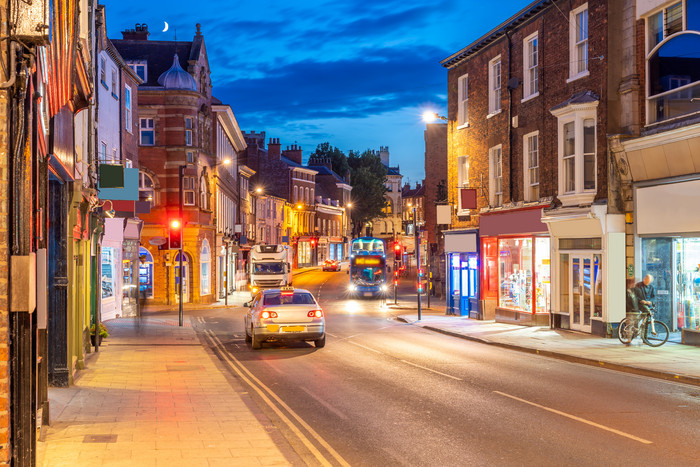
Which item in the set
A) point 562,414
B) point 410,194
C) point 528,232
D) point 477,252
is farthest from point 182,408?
point 410,194

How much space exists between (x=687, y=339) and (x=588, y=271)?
14.4ft

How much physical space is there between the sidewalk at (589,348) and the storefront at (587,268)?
1.83ft

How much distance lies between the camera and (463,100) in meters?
35.0

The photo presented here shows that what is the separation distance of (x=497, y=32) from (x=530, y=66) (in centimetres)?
277

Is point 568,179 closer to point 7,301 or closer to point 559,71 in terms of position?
point 559,71

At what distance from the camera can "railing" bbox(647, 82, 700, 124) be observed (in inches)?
779

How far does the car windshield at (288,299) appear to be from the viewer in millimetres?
21062

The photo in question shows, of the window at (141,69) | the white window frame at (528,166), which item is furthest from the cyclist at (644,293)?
the window at (141,69)

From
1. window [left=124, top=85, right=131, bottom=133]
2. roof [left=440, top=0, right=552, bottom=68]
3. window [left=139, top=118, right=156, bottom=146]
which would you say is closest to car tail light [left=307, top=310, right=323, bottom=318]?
roof [left=440, top=0, right=552, bottom=68]

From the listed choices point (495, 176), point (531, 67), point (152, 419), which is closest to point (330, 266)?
point (495, 176)

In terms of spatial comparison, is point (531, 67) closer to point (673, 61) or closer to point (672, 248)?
point (673, 61)

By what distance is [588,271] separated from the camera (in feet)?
79.2

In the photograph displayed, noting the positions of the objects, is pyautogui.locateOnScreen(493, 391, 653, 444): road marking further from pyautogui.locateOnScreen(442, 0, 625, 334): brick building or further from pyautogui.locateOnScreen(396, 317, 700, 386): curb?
pyautogui.locateOnScreen(442, 0, 625, 334): brick building

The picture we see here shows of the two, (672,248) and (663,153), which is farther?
(672,248)
